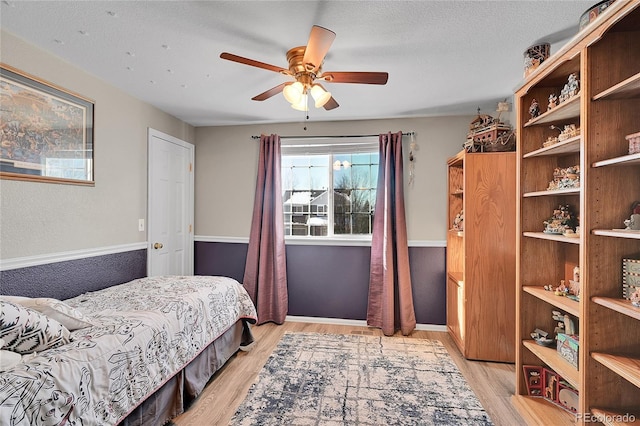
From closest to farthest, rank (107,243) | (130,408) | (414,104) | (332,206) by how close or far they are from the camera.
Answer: (130,408)
(107,243)
(414,104)
(332,206)

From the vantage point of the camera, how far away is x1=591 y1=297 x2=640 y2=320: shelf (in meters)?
1.24

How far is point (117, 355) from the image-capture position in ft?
4.99

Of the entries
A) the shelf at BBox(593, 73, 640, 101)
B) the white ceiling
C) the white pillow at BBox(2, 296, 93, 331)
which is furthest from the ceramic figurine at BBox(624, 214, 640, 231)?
the white pillow at BBox(2, 296, 93, 331)

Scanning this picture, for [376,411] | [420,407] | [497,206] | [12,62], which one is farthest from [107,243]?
[497,206]

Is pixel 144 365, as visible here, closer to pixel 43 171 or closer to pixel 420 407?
pixel 43 171

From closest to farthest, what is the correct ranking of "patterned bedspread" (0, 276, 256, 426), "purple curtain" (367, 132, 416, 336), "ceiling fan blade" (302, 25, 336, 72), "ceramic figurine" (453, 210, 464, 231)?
1. "patterned bedspread" (0, 276, 256, 426)
2. "ceiling fan blade" (302, 25, 336, 72)
3. "ceramic figurine" (453, 210, 464, 231)
4. "purple curtain" (367, 132, 416, 336)

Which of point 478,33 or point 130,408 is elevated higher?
point 478,33

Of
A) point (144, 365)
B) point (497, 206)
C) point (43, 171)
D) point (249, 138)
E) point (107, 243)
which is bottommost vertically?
point (144, 365)

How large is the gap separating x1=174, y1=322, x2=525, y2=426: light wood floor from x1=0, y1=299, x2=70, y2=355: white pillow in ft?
3.15

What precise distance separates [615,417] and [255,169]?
3.62m

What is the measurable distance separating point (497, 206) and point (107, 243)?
11.4ft

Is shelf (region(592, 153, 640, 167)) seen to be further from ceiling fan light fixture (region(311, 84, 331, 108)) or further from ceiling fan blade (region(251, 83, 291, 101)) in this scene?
ceiling fan blade (region(251, 83, 291, 101))

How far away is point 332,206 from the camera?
382 cm

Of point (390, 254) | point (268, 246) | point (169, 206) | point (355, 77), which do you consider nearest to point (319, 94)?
point (355, 77)
